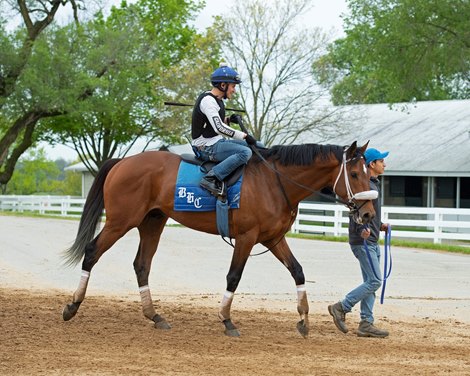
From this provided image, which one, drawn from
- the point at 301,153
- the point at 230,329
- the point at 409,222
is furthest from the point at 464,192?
the point at 230,329

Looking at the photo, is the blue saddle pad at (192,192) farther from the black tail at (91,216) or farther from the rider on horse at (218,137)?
the black tail at (91,216)

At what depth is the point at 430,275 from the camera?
1777 cm

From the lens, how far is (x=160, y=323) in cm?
1038

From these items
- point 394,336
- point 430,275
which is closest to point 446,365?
point 394,336

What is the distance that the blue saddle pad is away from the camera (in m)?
10.4

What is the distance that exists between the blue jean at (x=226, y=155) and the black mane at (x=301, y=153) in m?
0.31

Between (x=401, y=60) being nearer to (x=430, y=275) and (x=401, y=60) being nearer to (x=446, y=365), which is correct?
(x=430, y=275)

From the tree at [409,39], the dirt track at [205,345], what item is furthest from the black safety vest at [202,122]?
the tree at [409,39]

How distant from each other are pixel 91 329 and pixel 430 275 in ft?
30.8

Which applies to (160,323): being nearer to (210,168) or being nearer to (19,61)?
(210,168)

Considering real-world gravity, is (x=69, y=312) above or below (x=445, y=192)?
below

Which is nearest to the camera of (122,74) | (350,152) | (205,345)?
(205,345)

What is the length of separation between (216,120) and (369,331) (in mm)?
2900

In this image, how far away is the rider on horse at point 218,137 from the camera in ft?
33.6
